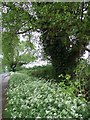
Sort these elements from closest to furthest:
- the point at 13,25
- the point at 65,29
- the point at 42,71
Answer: the point at 65,29 < the point at 13,25 < the point at 42,71

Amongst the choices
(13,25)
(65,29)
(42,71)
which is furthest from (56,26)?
(42,71)

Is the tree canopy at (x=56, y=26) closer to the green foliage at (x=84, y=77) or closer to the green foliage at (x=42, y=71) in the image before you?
the green foliage at (x=42, y=71)

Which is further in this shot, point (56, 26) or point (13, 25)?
point (13, 25)

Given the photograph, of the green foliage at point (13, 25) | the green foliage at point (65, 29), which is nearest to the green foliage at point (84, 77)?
the green foliage at point (65, 29)

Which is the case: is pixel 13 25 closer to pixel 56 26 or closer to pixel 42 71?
pixel 56 26

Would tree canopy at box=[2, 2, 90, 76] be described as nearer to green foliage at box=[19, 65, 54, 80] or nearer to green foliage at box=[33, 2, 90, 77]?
green foliage at box=[33, 2, 90, 77]

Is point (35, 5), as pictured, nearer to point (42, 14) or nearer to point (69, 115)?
point (42, 14)

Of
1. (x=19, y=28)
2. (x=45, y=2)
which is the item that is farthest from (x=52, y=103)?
(x=19, y=28)

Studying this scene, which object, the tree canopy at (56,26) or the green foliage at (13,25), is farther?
the green foliage at (13,25)

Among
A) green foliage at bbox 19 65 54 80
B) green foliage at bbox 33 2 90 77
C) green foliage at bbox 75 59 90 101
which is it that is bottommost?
green foliage at bbox 19 65 54 80

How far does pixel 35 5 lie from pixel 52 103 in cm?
164

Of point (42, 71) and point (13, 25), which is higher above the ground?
point (13, 25)

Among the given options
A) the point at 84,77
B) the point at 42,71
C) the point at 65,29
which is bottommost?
the point at 42,71

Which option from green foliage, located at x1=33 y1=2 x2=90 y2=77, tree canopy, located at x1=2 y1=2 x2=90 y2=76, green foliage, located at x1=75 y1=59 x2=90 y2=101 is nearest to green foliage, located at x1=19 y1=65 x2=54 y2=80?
tree canopy, located at x1=2 y1=2 x2=90 y2=76
